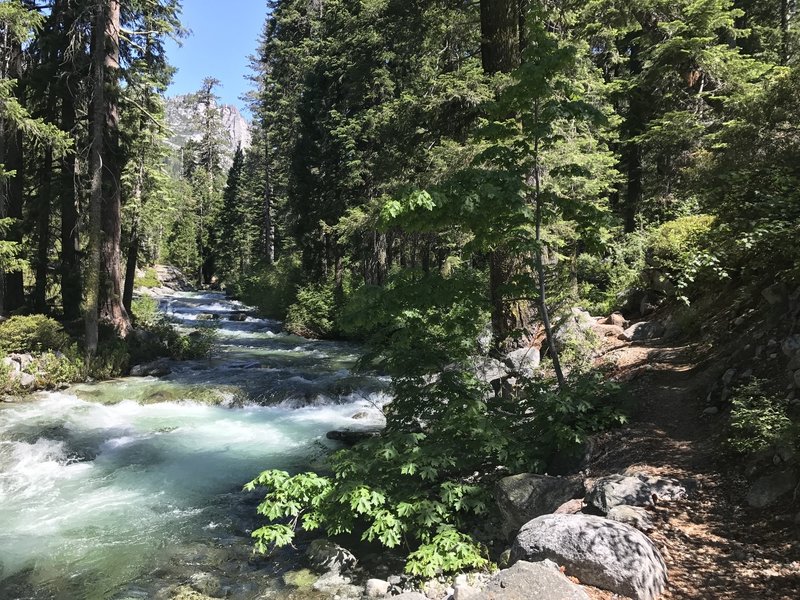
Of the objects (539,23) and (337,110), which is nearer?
(539,23)

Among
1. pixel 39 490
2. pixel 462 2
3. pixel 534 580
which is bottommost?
pixel 39 490

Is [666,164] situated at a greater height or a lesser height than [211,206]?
lesser

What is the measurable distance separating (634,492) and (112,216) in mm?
16806

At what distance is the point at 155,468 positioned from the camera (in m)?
8.74

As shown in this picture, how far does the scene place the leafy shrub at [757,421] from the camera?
14.7ft

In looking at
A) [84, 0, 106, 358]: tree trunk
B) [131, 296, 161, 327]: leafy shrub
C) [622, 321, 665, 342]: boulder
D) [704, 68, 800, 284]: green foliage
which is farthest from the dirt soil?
[131, 296, 161, 327]: leafy shrub

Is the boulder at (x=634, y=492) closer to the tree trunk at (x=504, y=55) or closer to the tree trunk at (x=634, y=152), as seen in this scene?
the tree trunk at (x=504, y=55)

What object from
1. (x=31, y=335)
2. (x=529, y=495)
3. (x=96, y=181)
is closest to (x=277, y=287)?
(x=96, y=181)

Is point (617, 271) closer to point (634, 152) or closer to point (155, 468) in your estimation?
point (634, 152)

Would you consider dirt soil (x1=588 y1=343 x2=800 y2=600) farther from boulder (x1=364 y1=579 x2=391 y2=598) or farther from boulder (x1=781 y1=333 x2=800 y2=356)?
boulder (x1=364 y1=579 x2=391 y2=598)

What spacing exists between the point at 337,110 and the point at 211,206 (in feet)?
141

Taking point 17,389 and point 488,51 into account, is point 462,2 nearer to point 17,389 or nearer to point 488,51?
point 488,51

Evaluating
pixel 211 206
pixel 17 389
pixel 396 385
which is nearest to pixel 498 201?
pixel 396 385

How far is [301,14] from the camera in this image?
Answer: 1393 inches
